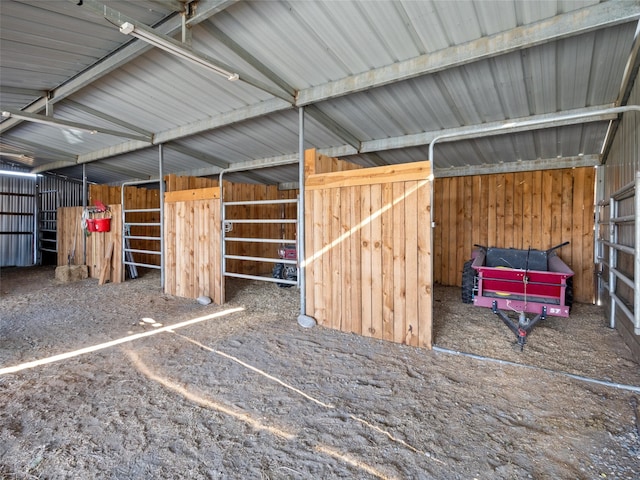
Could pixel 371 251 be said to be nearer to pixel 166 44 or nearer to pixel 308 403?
pixel 308 403

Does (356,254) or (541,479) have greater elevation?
(356,254)

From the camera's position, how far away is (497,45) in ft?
8.26

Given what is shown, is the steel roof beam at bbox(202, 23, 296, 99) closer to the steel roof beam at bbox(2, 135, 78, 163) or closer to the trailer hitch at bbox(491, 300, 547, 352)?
the trailer hitch at bbox(491, 300, 547, 352)

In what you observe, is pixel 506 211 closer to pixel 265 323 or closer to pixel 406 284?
pixel 406 284

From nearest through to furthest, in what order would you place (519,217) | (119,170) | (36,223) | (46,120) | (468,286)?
1. (46,120)
2. (468,286)
3. (519,217)
4. (119,170)
5. (36,223)

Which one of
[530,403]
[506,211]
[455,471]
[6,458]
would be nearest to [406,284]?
[530,403]

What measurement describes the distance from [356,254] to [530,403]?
1.81 m

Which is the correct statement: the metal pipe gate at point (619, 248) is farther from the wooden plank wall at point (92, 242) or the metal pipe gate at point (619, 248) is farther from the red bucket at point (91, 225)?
the red bucket at point (91, 225)

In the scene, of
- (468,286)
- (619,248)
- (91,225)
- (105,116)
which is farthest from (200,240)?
(619,248)

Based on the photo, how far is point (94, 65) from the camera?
3.42 metres

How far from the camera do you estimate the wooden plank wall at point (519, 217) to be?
195 inches

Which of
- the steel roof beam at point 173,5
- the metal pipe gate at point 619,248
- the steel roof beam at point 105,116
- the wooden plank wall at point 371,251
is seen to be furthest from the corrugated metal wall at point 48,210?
the metal pipe gate at point 619,248

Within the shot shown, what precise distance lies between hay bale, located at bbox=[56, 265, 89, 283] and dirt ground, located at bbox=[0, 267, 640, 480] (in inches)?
128

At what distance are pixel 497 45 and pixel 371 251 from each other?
200 cm
